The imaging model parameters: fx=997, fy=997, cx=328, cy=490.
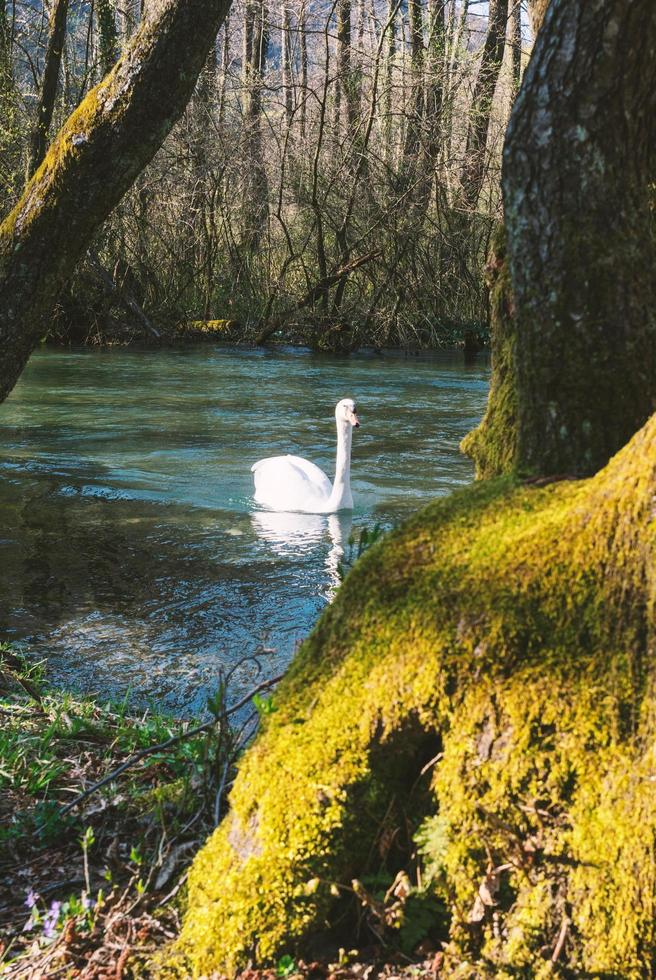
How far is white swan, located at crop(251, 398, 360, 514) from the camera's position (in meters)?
10.7

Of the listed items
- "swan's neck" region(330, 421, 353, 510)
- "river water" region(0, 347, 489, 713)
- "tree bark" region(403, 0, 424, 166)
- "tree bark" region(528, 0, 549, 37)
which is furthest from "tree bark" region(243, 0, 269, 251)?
"tree bark" region(528, 0, 549, 37)

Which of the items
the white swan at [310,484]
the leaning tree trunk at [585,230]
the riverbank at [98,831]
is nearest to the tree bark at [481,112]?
the white swan at [310,484]

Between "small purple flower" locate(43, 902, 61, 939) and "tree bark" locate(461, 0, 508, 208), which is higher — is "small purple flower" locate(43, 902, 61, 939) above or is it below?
below

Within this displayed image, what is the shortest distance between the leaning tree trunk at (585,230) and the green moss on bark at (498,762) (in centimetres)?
45

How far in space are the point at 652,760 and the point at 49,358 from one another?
21.4 meters

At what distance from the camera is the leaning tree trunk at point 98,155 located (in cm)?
431

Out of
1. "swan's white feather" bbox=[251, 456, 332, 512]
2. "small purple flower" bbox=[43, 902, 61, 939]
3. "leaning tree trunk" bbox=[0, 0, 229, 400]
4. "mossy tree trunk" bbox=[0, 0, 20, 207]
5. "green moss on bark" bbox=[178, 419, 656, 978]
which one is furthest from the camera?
"mossy tree trunk" bbox=[0, 0, 20, 207]

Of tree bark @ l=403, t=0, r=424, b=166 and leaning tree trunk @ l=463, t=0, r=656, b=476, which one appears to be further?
tree bark @ l=403, t=0, r=424, b=166

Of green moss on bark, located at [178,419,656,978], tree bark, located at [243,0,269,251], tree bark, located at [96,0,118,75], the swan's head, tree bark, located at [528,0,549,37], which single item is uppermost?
tree bark, located at [96,0,118,75]

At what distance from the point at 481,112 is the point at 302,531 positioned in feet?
49.5

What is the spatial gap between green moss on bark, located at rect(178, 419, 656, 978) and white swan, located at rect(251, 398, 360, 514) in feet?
26.3

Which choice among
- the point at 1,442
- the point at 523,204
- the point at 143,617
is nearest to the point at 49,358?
the point at 1,442

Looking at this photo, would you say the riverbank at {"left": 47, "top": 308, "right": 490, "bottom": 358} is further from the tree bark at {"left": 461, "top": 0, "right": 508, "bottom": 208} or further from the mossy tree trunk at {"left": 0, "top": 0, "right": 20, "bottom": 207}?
the mossy tree trunk at {"left": 0, "top": 0, "right": 20, "bottom": 207}

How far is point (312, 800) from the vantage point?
249 cm
